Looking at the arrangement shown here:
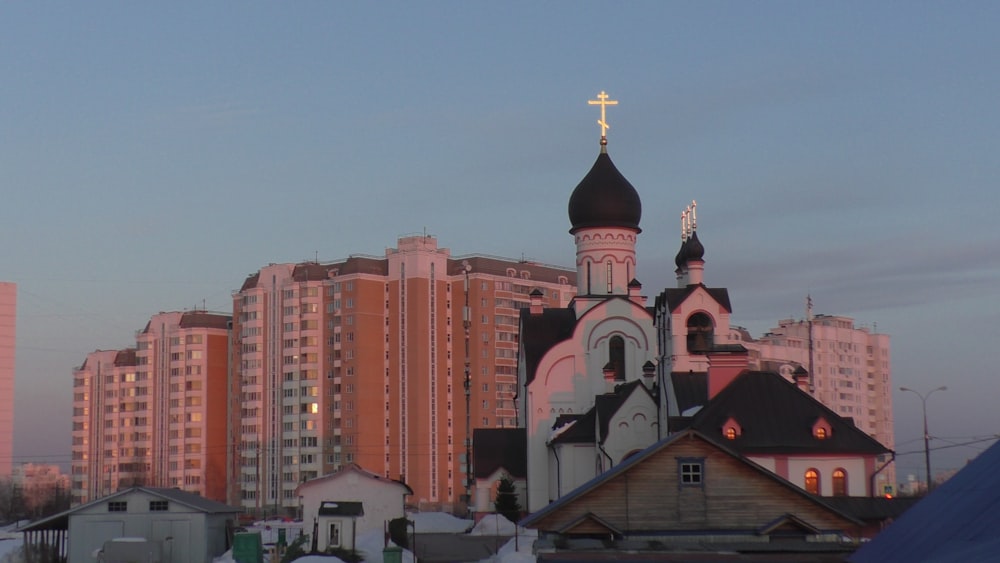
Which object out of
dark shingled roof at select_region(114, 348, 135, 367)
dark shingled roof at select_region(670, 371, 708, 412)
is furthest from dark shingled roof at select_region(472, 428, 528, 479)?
Result: dark shingled roof at select_region(114, 348, 135, 367)

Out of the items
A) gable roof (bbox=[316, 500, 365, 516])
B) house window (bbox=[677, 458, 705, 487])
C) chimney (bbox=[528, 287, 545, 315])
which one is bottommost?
gable roof (bbox=[316, 500, 365, 516])

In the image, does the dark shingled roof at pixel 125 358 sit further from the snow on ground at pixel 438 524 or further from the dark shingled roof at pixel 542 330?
the dark shingled roof at pixel 542 330

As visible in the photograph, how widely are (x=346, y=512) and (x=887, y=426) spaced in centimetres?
13281

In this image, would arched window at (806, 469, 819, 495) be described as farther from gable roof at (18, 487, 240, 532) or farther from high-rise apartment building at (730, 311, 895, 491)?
high-rise apartment building at (730, 311, 895, 491)

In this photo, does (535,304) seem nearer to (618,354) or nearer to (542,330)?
(542,330)

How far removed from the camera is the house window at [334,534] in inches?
1587

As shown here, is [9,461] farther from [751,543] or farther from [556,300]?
[751,543]

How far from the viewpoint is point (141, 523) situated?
136 ft

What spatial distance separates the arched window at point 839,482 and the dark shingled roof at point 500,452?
1946 centimetres

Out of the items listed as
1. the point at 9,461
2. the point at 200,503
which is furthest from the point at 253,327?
the point at 200,503

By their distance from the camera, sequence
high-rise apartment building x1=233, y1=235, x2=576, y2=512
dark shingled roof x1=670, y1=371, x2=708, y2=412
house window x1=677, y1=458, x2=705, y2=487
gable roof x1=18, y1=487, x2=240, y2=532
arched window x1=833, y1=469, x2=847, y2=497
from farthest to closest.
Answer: high-rise apartment building x1=233, y1=235, x2=576, y2=512 → dark shingled roof x1=670, y1=371, x2=708, y2=412 → gable roof x1=18, y1=487, x2=240, y2=532 → arched window x1=833, y1=469, x2=847, y2=497 → house window x1=677, y1=458, x2=705, y2=487

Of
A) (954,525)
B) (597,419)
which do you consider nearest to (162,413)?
(597,419)

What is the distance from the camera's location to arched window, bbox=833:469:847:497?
38812 millimetres

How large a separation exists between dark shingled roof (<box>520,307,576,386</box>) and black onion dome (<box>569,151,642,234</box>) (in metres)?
4.21
